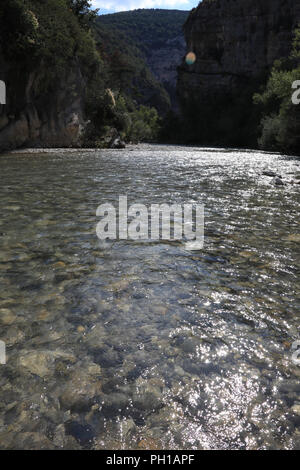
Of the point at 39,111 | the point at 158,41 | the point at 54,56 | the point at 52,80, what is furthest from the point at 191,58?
the point at 158,41

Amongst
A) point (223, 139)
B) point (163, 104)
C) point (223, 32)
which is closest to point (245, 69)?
→ point (223, 32)

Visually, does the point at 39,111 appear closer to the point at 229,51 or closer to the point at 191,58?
the point at 229,51

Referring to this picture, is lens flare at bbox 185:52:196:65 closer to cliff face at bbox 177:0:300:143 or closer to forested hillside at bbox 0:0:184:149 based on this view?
cliff face at bbox 177:0:300:143

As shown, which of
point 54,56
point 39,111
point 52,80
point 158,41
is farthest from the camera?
point 158,41

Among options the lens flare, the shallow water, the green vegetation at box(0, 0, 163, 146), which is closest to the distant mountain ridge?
the lens flare

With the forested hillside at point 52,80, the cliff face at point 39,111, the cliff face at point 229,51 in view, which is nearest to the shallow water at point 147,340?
the cliff face at point 39,111

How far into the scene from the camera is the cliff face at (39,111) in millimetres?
25734

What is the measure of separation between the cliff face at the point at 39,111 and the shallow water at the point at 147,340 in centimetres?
2316

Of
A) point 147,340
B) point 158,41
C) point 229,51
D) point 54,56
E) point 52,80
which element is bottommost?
point 147,340

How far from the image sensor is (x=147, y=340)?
3.03m

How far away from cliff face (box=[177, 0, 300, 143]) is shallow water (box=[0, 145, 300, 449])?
80.1m

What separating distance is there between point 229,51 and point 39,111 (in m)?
80.0
